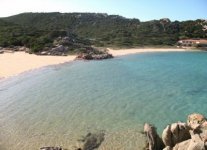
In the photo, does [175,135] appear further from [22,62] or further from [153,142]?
[22,62]

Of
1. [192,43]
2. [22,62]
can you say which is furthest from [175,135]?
[192,43]

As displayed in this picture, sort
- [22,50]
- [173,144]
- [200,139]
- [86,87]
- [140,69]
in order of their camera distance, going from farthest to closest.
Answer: [22,50] < [140,69] < [86,87] < [173,144] < [200,139]

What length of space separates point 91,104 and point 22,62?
33383 millimetres

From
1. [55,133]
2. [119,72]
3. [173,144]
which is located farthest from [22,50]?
[173,144]

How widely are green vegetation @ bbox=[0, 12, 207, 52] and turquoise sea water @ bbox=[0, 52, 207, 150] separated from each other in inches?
1297

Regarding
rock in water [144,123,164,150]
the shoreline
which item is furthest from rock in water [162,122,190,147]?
the shoreline

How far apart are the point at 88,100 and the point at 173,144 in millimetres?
16443

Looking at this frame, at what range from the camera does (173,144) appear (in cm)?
1862

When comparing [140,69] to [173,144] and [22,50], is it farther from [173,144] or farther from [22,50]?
[173,144]

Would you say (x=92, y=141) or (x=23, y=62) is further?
(x=23, y=62)

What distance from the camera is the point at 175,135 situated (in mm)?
18625

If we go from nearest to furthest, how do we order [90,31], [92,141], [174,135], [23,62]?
[174,135] → [92,141] → [23,62] → [90,31]

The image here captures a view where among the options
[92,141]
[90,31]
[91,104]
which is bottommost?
[91,104]

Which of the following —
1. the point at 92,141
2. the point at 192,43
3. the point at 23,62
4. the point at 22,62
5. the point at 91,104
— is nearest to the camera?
the point at 92,141
